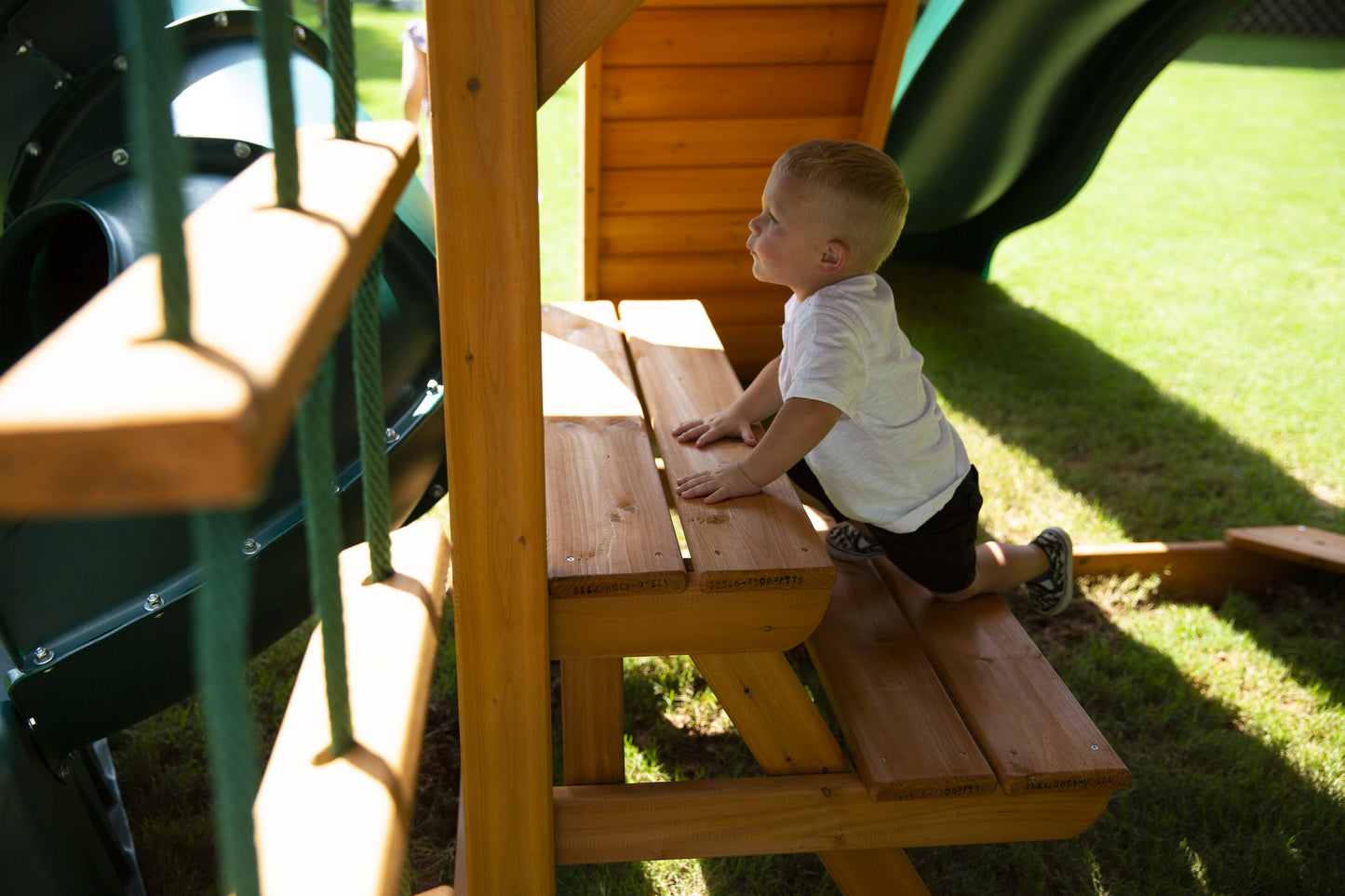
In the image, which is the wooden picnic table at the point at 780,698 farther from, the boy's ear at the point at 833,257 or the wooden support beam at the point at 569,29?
the wooden support beam at the point at 569,29

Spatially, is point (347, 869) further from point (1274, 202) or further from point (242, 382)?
point (1274, 202)

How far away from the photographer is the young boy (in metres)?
1.85

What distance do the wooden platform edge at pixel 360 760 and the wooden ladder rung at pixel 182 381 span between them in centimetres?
33

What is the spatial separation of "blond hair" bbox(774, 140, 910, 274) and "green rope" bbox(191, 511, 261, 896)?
1.55 m

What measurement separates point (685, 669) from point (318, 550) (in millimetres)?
2006

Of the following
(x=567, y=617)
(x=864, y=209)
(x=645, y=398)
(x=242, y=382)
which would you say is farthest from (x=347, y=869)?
(x=645, y=398)

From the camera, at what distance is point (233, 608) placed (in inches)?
18.9

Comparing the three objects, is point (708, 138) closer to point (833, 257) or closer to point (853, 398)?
point (833, 257)

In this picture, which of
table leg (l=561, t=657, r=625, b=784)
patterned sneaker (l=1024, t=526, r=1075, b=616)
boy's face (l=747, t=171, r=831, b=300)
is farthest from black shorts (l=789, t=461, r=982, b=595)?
table leg (l=561, t=657, r=625, b=784)

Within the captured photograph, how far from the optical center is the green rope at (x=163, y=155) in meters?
0.44

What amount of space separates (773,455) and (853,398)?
177 millimetres

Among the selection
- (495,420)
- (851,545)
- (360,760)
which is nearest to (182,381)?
(360,760)

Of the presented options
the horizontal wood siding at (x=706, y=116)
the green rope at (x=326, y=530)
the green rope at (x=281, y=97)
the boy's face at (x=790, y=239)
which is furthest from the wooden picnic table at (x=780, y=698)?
the horizontal wood siding at (x=706, y=116)

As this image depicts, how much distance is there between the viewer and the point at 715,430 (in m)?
2.06
